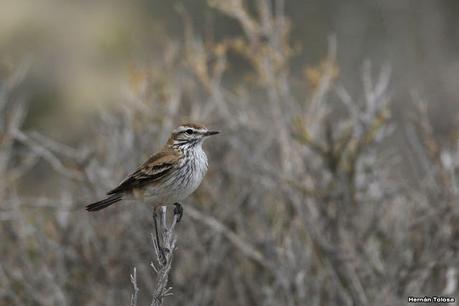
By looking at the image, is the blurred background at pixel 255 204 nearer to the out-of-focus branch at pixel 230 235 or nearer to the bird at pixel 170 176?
the out-of-focus branch at pixel 230 235

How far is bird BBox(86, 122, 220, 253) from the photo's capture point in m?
7.38

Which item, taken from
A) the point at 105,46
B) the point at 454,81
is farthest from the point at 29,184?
the point at 454,81

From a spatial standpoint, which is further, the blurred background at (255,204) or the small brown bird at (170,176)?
the blurred background at (255,204)

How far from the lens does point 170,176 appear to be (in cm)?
748

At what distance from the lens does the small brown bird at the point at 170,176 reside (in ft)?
24.2

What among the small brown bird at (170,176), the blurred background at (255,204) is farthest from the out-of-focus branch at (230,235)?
the small brown bird at (170,176)

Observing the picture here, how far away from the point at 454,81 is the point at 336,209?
11.9m

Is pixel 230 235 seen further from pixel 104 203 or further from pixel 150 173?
Result: pixel 104 203

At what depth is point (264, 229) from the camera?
9.56 metres

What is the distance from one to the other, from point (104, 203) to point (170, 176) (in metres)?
0.61

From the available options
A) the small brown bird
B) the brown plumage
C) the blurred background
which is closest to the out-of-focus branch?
the blurred background

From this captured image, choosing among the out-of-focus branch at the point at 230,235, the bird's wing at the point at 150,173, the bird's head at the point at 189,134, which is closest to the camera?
the bird's wing at the point at 150,173

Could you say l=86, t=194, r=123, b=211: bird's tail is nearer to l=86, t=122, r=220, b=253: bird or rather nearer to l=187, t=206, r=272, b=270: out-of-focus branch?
l=86, t=122, r=220, b=253: bird

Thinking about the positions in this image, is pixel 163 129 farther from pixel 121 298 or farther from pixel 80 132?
pixel 80 132
